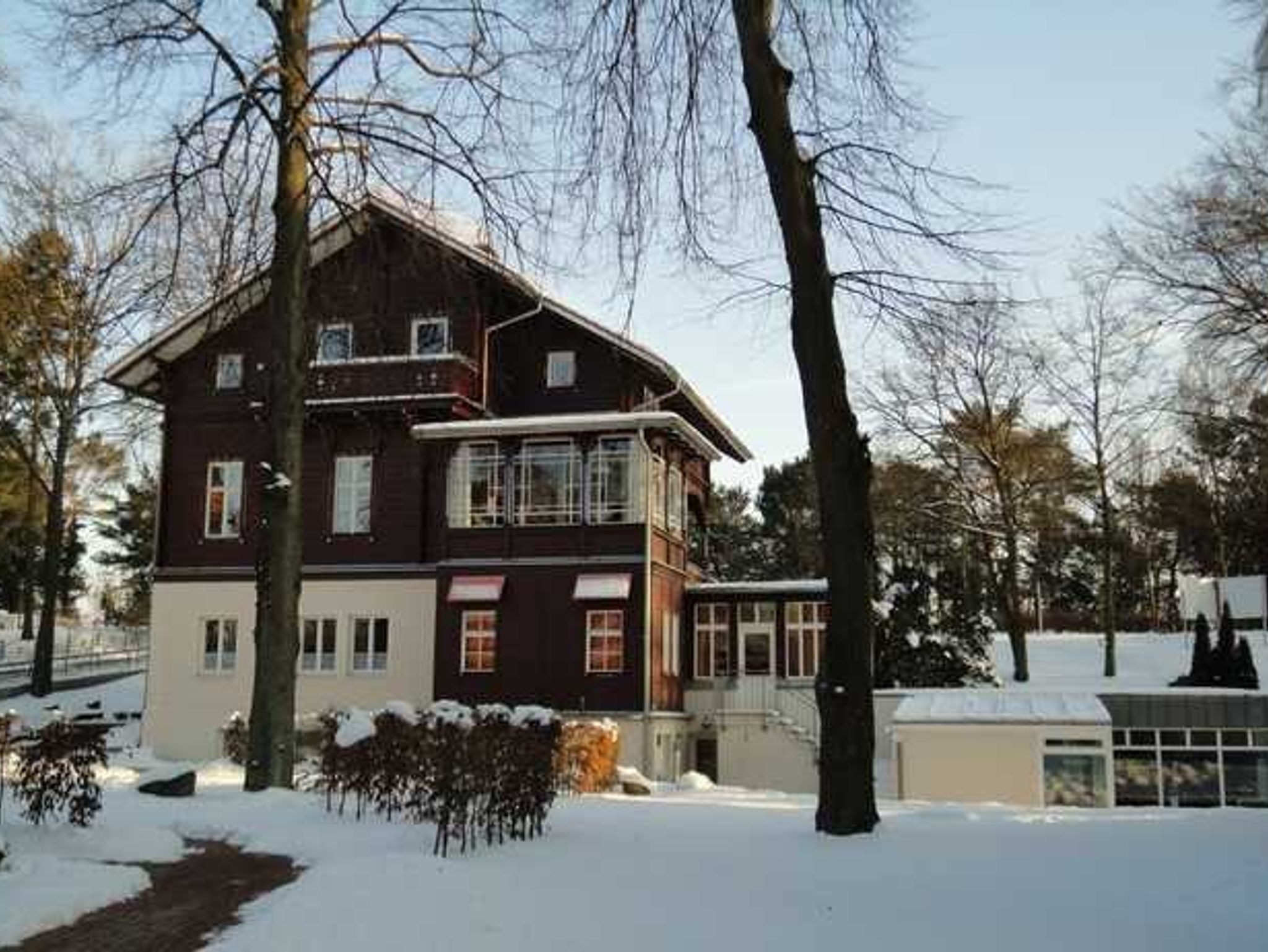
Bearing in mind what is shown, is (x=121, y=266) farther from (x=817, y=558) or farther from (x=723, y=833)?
(x=817, y=558)

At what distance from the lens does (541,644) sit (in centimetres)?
2908

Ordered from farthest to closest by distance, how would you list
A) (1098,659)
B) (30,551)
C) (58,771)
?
(30,551) < (1098,659) < (58,771)

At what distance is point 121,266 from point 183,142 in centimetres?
175

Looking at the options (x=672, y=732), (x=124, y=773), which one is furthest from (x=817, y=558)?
(x=124, y=773)

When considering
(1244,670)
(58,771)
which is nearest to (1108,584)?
(1244,670)

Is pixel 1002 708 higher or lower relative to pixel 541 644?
lower

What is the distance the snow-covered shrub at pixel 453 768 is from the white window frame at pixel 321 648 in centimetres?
1853

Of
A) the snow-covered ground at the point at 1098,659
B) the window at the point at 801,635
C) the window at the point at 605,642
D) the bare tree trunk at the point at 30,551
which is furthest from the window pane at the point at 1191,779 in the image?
the bare tree trunk at the point at 30,551

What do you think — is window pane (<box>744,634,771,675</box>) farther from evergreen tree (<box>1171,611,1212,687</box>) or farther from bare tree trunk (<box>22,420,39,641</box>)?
bare tree trunk (<box>22,420,39,641</box>)

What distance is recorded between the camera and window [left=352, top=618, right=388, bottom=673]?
3062cm

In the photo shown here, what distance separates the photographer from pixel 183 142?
1544cm

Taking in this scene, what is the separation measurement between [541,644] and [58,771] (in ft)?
60.6

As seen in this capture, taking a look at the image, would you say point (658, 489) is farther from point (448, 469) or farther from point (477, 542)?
point (448, 469)

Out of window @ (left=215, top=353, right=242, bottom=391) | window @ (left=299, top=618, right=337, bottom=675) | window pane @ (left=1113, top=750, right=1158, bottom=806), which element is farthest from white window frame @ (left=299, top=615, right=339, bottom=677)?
window pane @ (left=1113, top=750, right=1158, bottom=806)
